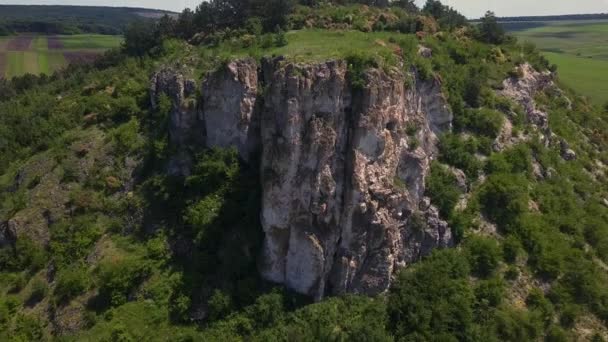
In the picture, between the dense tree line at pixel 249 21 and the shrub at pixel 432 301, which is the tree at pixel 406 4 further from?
the shrub at pixel 432 301

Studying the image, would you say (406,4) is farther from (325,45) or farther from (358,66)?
(358,66)

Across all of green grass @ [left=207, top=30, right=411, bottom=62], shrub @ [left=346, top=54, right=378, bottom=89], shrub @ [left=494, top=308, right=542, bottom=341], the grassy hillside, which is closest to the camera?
shrub @ [left=494, top=308, right=542, bottom=341]

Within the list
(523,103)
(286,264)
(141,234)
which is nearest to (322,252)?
(286,264)

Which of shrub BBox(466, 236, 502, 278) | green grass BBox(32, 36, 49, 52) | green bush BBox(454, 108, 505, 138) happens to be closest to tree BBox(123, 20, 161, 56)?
green bush BBox(454, 108, 505, 138)

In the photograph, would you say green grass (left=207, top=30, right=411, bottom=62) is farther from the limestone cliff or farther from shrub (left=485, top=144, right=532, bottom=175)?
shrub (left=485, top=144, right=532, bottom=175)

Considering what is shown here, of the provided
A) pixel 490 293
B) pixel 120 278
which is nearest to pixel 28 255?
pixel 120 278

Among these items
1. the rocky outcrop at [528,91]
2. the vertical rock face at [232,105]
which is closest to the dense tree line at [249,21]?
the rocky outcrop at [528,91]

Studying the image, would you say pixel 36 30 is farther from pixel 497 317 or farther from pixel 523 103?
pixel 497 317
